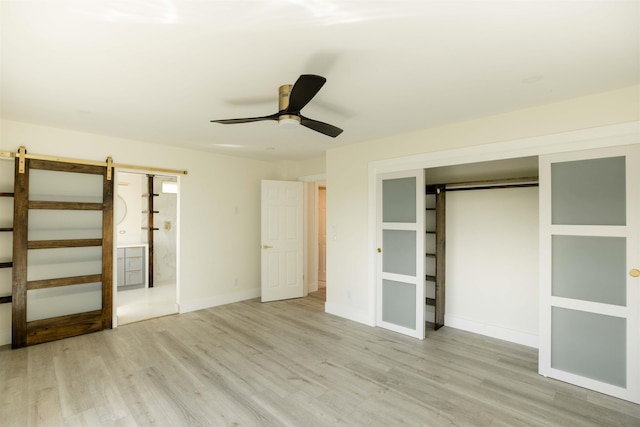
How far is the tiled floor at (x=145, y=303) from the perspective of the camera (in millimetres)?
4523

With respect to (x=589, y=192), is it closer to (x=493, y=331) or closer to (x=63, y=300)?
(x=493, y=331)

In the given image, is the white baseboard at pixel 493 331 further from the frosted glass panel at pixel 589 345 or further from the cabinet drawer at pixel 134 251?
the cabinet drawer at pixel 134 251

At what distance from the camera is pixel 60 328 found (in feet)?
11.9

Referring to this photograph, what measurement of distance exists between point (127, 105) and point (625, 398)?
5.00 m

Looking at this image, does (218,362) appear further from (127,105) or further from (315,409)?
(127,105)

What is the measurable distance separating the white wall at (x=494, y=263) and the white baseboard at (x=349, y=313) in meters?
1.06

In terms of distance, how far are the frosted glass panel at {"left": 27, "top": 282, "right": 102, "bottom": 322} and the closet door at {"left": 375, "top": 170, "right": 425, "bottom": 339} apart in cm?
373

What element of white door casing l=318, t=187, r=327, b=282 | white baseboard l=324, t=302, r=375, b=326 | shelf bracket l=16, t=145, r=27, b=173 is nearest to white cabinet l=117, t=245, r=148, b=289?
shelf bracket l=16, t=145, r=27, b=173

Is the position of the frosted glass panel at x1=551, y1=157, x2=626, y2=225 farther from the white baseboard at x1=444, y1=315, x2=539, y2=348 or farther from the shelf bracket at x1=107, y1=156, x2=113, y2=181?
the shelf bracket at x1=107, y1=156, x2=113, y2=181

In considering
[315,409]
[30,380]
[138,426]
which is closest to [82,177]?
[30,380]

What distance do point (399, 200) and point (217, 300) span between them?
3.37 m

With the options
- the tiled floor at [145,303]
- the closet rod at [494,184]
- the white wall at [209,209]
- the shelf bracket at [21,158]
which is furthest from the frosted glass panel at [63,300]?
the closet rod at [494,184]

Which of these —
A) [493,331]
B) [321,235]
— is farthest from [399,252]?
[321,235]

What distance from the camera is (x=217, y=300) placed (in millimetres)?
5051
